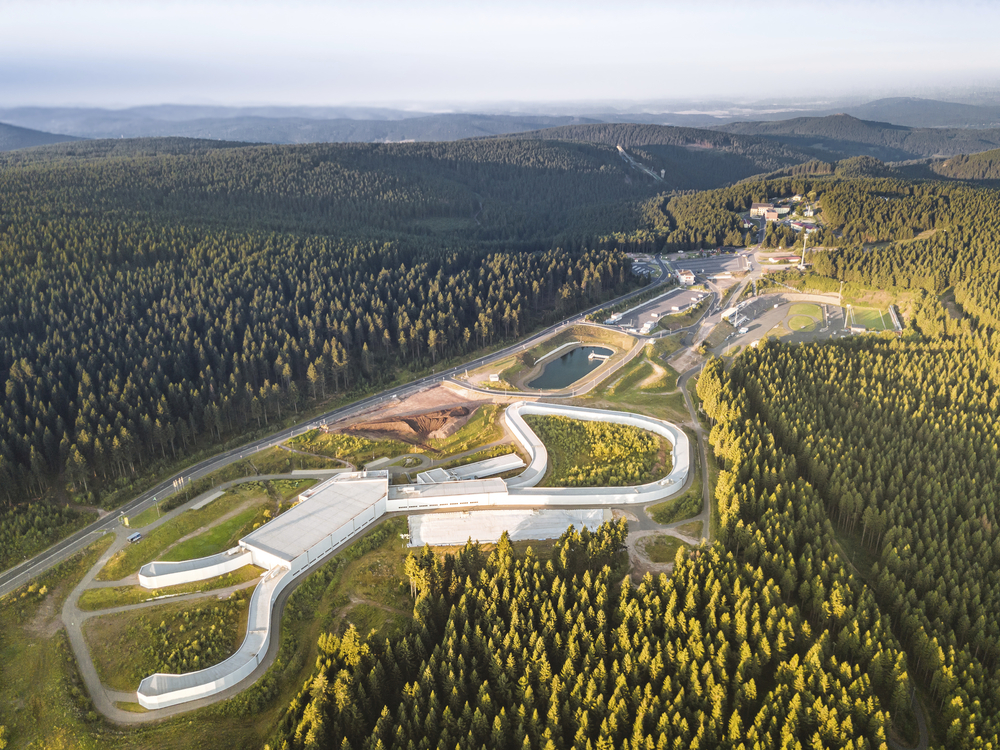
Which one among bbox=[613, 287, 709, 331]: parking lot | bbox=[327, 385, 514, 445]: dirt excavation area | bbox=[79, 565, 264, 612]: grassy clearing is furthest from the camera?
bbox=[613, 287, 709, 331]: parking lot

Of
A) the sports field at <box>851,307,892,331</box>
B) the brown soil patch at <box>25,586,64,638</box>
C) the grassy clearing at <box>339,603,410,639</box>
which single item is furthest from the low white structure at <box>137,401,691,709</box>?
the sports field at <box>851,307,892,331</box>

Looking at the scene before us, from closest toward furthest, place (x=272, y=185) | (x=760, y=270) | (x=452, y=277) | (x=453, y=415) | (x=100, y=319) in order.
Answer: (x=453, y=415) → (x=100, y=319) → (x=452, y=277) → (x=760, y=270) → (x=272, y=185)

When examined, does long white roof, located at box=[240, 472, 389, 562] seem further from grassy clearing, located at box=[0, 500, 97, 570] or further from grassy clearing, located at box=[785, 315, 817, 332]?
grassy clearing, located at box=[785, 315, 817, 332]

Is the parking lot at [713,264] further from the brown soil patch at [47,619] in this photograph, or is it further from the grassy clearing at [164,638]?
the brown soil patch at [47,619]

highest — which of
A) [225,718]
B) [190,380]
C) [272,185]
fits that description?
[272,185]

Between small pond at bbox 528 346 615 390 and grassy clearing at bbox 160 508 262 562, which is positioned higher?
small pond at bbox 528 346 615 390

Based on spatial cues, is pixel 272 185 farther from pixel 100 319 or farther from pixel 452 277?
pixel 100 319

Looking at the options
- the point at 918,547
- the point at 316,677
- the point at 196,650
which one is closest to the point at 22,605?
the point at 196,650

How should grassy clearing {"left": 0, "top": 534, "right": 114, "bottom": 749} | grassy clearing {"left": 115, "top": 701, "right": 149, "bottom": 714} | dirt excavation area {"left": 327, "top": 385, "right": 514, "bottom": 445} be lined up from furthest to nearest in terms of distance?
dirt excavation area {"left": 327, "top": 385, "right": 514, "bottom": 445}
grassy clearing {"left": 115, "top": 701, "right": 149, "bottom": 714}
grassy clearing {"left": 0, "top": 534, "right": 114, "bottom": 749}
